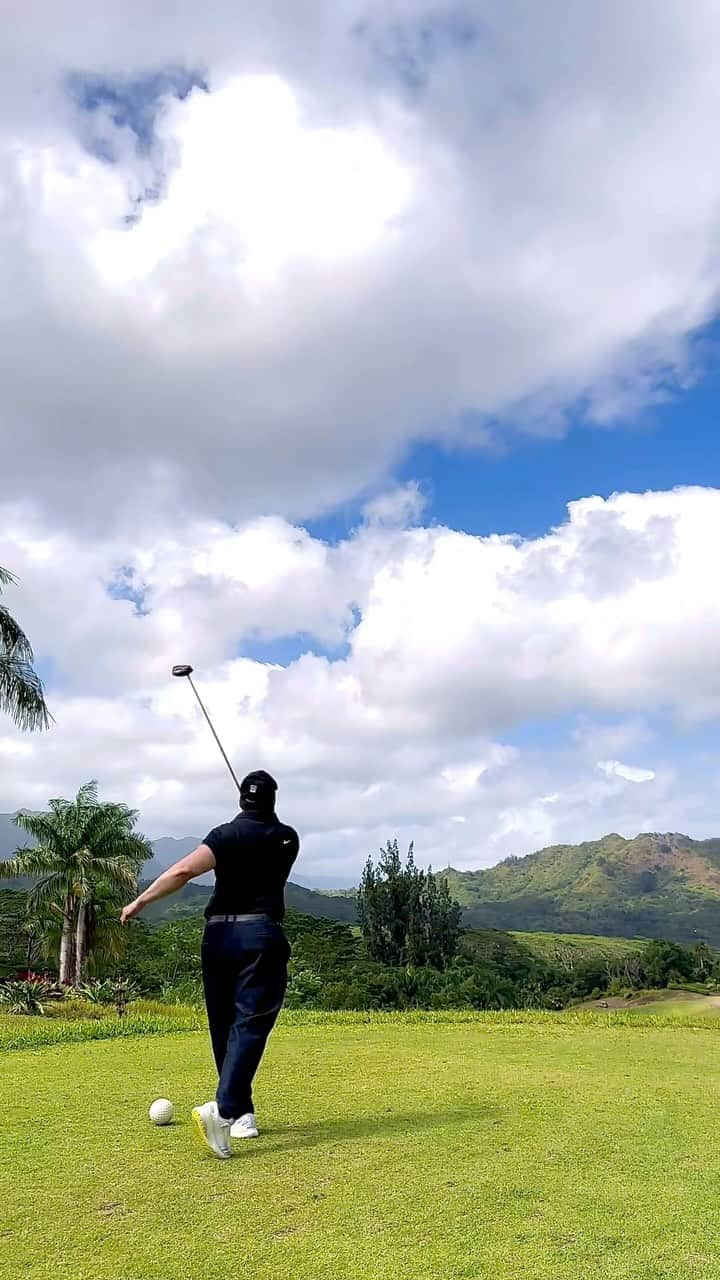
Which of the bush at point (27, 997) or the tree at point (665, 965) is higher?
the bush at point (27, 997)

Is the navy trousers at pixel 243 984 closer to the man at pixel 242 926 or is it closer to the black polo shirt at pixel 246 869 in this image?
the man at pixel 242 926

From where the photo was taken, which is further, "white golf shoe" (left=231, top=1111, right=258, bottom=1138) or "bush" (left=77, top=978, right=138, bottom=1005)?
"bush" (left=77, top=978, right=138, bottom=1005)

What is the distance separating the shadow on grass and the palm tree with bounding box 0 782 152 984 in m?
35.8

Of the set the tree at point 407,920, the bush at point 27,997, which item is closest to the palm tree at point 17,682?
the bush at point 27,997

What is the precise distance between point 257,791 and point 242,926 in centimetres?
91

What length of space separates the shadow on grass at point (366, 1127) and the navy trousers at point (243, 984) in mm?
408

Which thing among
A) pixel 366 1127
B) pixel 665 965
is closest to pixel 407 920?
pixel 665 965

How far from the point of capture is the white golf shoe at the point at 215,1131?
537 centimetres

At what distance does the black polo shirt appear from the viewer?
6230 mm

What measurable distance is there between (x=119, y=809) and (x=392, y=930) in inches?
679

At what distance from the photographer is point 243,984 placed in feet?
20.2

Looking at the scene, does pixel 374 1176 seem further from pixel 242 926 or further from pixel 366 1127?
pixel 242 926

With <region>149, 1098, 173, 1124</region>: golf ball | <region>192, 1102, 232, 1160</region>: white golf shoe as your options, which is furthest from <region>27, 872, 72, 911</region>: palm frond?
<region>192, 1102, 232, 1160</region>: white golf shoe

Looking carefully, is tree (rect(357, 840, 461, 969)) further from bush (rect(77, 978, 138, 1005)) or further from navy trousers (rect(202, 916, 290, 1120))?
navy trousers (rect(202, 916, 290, 1120))
